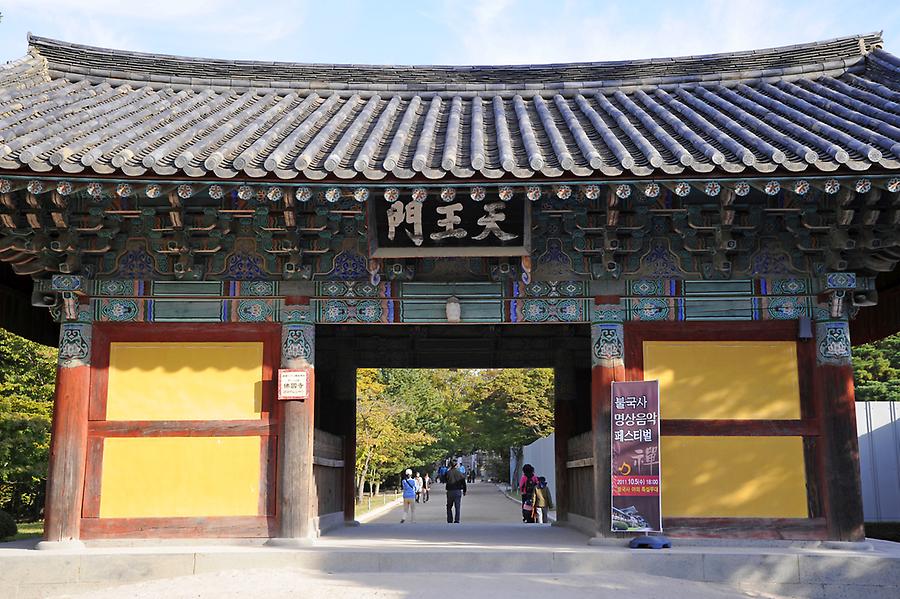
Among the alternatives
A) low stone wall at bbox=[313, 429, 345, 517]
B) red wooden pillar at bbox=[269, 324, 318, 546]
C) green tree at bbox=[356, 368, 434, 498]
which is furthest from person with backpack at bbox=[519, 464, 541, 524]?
green tree at bbox=[356, 368, 434, 498]

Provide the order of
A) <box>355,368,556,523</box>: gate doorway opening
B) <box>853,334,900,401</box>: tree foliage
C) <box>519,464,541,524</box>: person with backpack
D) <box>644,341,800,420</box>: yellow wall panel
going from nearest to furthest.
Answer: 1. <box>644,341,800,420</box>: yellow wall panel
2. <box>519,464,541,524</box>: person with backpack
3. <box>853,334,900,401</box>: tree foliage
4. <box>355,368,556,523</box>: gate doorway opening

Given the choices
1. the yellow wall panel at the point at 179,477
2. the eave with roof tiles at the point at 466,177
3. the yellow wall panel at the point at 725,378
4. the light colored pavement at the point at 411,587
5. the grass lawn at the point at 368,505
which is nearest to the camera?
the light colored pavement at the point at 411,587

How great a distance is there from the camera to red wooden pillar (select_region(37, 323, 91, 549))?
9.09 m

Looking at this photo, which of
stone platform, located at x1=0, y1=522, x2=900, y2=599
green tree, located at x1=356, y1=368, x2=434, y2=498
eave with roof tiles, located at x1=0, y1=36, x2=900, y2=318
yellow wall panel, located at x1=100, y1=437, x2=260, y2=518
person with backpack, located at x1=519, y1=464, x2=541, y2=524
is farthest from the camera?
green tree, located at x1=356, y1=368, x2=434, y2=498

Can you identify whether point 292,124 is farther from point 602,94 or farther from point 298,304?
point 602,94

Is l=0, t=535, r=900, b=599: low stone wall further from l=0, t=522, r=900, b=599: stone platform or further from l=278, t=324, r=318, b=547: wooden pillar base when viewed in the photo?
l=278, t=324, r=318, b=547: wooden pillar base

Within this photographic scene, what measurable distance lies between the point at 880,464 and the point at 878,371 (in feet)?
63.9

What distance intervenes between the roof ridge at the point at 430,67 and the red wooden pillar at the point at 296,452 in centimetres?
526

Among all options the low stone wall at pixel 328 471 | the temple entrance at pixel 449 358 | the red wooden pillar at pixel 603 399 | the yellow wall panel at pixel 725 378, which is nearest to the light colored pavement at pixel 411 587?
the red wooden pillar at pixel 603 399

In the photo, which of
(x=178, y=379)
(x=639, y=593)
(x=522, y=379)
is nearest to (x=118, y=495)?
(x=178, y=379)

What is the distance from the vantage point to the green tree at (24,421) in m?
18.2

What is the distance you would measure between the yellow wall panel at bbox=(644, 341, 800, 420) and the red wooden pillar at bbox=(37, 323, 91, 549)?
6.52 m

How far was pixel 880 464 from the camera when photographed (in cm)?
1631

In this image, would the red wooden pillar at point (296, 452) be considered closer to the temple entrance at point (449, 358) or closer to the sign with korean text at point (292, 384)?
the sign with korean text at point (292, 384)
